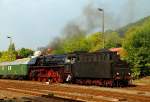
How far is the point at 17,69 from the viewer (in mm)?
42000

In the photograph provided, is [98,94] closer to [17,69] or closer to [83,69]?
[83,69]

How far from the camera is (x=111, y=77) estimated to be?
25.4 m

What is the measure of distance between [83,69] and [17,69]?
1603 cm

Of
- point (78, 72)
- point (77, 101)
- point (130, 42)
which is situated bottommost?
point (77, 101)

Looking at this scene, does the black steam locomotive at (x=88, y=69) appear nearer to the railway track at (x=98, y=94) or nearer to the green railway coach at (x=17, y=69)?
the railway track at (x=98, y=94)

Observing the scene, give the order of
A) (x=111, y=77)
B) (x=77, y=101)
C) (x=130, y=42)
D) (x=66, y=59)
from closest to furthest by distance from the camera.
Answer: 1. (x=77, y=101)
2. (x=111, y=77)
3. (x=66, y=59)
4. (x=130, y=42)

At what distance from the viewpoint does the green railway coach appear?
3897cm

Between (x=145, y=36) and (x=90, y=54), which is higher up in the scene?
(x=145, y=36)

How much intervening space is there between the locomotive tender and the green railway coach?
1.36ft

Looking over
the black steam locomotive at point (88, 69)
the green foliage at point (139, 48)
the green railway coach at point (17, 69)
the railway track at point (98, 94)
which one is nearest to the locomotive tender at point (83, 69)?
the black steam locomotive at point (88, 69)

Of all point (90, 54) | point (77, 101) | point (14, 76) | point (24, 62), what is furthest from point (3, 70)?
point (77, 101)

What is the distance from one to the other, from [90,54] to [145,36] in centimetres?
1341

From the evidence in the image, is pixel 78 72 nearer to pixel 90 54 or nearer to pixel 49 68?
pixel 90 54

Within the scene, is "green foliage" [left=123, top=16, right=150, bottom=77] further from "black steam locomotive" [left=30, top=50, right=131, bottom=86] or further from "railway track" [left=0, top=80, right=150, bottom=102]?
"railway track" [left=0, top=80, right=150, bottom=102]
